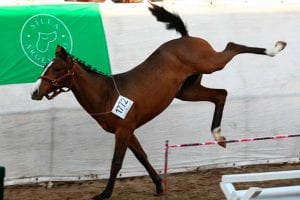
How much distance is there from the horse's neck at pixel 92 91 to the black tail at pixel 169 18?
38.0 inches

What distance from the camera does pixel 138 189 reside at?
7.11 metres

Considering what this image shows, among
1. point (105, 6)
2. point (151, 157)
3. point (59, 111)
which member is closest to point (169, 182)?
point (151, 157)

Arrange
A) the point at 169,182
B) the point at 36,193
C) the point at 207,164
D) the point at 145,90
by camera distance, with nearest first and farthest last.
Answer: the point at 145,90
the point at 36,193
the point at 169,182
the point at 207,164

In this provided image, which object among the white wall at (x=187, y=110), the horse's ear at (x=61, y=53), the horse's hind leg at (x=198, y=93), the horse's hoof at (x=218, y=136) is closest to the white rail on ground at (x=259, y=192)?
the horse's hoof at (x=218, y=136)

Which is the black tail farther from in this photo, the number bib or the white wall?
the white wall

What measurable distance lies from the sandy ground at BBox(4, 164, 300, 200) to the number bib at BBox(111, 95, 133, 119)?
3.72 ft

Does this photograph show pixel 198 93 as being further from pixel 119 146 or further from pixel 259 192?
pixel 259 192

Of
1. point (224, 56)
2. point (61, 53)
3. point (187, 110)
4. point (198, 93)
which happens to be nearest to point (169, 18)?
point (224, 56)

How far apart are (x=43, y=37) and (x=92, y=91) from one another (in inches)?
61.1

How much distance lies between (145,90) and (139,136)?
1.48 meters

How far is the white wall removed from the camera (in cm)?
721

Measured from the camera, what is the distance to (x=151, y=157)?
7.70 meters

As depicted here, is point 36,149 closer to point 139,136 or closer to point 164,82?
point 139,136

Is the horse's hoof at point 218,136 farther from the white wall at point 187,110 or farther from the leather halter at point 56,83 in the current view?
the leather halter at point 56,83
